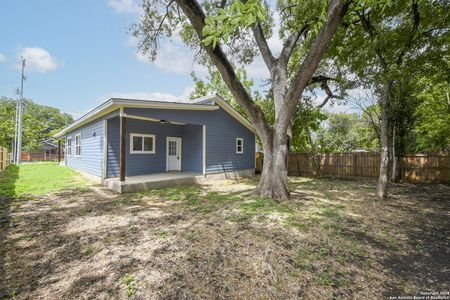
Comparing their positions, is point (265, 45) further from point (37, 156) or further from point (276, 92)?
point (37, 156)

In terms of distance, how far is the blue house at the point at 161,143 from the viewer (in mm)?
7926

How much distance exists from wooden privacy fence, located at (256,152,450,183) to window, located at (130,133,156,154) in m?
7.20

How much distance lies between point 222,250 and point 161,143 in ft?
26.6

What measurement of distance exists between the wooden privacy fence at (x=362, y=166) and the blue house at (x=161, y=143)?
3104mm

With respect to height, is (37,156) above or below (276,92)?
below

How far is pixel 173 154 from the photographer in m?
11.0

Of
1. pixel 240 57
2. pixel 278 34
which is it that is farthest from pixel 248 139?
pixel 278 34

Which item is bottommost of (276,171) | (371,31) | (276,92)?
(276,171)

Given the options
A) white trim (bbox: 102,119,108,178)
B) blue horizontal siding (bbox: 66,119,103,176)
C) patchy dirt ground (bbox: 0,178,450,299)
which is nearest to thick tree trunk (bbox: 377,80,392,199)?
patchy dirt ground (bbox: 0,178,450,299)

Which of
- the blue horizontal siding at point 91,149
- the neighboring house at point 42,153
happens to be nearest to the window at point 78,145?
the blue horizontal siding at point 91,149

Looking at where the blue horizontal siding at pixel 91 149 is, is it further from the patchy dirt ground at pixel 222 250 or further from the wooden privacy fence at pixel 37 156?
the wooden privacy fence at pixel 37 156

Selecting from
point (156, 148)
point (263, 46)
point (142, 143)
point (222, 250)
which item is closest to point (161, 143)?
point (156, 148)

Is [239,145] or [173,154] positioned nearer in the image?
[173,154]

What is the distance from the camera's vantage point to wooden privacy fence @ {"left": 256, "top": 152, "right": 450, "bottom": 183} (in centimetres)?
911
